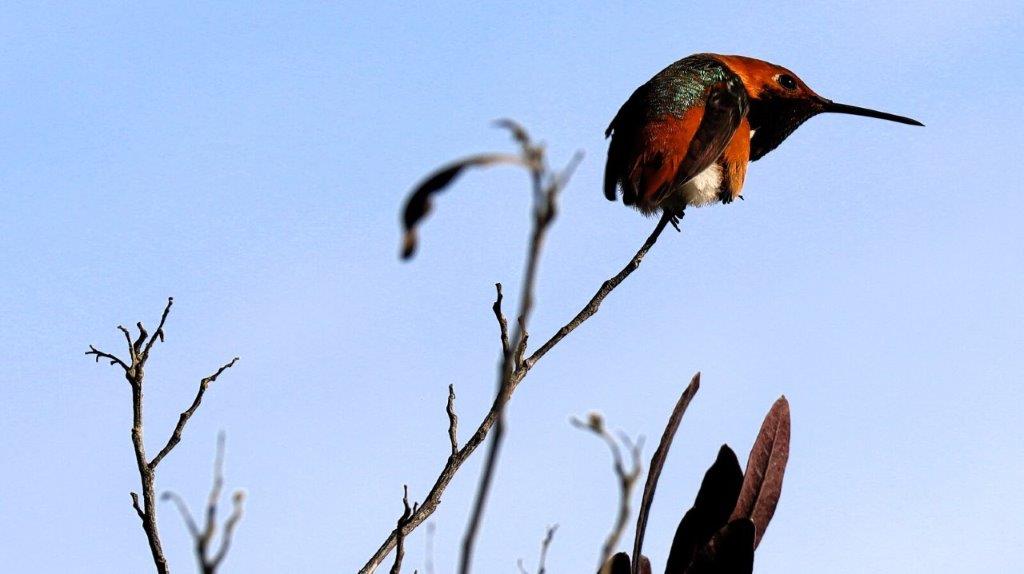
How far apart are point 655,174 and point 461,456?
114 inches

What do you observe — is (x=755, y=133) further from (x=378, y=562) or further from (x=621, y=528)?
(x=621, y=528)

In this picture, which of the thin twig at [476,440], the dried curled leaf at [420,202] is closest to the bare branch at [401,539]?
the thin twig at [476,440]

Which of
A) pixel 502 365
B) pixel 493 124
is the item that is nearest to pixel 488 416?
pixel 493 124

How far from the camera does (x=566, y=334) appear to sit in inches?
115

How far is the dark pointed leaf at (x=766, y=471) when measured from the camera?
5.91ft

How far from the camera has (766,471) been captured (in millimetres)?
1851

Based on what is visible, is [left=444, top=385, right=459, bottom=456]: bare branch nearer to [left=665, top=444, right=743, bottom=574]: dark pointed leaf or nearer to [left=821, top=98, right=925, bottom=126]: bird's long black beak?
[left=665, top=444, right=743, bottom=574]: dark pointed leaf

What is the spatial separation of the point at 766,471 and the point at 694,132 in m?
3.71

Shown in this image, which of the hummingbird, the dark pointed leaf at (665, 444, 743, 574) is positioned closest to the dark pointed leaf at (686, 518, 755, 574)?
the dark pointed leaf at (665, 444, 743, 574)

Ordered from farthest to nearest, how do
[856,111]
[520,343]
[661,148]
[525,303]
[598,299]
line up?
[856,111]
[661,148]
[598,299]
[520,343]
[525,303]

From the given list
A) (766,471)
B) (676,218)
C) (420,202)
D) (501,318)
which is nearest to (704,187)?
(676,218)

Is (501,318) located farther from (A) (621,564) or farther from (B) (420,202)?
(B) (420,202)

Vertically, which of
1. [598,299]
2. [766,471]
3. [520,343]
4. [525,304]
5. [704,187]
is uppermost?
[704,187]

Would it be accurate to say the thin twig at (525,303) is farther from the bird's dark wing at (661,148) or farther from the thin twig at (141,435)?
the bird's dark wing at (661,148)
